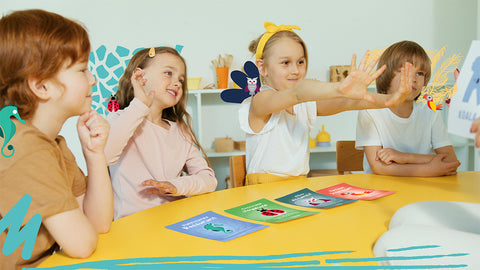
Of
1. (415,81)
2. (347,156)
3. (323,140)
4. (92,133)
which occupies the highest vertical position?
(415,81)

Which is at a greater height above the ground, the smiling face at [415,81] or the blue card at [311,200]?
the smiling face at [415,81]

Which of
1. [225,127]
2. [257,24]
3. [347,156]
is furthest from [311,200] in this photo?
[257,24]

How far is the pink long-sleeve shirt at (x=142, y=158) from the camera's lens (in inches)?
57.1

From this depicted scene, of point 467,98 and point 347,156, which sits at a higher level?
point 467,98

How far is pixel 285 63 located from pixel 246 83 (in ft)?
1.26

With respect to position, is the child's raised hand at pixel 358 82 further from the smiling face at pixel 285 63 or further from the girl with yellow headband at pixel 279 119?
the smiling face at pixel 285 63

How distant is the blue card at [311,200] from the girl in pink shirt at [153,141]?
0.31 m

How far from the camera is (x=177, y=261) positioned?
0.73 metres

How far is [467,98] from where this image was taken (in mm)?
658

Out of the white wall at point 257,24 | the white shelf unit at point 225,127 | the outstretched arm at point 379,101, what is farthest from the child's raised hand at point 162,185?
the white wall at point 257,24

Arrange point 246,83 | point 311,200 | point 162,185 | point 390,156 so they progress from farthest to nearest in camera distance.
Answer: point 246,83 < point 390,156 < point 162,185 < point 311,200

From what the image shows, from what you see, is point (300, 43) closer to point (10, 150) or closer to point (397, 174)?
point (397, 174)

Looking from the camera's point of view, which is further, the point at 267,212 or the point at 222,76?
the point at 222,76

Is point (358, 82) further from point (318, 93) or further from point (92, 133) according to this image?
point (92, 133)
